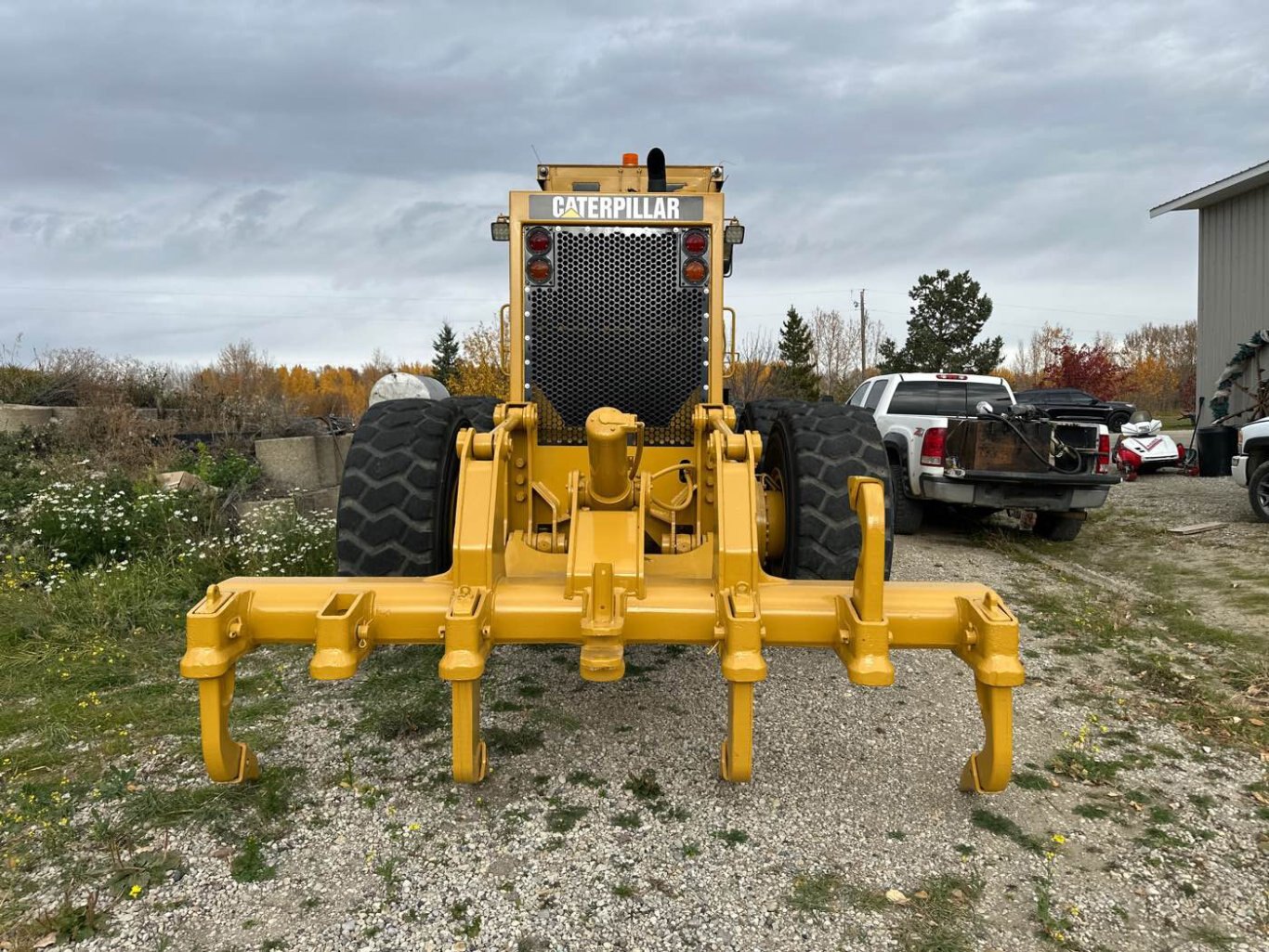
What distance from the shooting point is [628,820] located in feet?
10.3

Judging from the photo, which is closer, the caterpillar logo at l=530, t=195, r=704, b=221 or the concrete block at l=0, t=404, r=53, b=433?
the caterpillar logo at l=530, t=195, r=704, b=221

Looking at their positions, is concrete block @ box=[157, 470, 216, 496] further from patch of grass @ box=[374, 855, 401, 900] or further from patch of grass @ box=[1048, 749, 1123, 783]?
patch of grass @ box=[1048, 749, 1123, 783]

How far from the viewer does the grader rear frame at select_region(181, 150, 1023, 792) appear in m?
2.84

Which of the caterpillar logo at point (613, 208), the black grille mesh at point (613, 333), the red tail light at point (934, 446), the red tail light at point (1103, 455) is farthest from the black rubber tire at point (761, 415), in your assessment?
the red tail light at point (1103, 455)

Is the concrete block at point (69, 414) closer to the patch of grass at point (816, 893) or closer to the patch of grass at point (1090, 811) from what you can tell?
the patch of grass at point (816, 893)

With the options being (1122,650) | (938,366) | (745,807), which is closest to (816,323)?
(938,366)

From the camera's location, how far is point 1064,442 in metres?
8.40

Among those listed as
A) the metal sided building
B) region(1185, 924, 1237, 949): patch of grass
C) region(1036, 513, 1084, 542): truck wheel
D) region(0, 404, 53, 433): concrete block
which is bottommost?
region(1185, 924, 1237, 949): patch of grass

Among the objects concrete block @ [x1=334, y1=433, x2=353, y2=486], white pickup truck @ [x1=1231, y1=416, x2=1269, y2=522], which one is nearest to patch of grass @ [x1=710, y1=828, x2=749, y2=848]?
concrete block @ [x1=334, y1=433, x2=353, y2=486]

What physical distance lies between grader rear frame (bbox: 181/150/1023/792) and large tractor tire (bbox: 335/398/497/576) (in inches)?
0.4

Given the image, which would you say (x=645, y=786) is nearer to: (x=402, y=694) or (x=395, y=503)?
(x=402, y=694)

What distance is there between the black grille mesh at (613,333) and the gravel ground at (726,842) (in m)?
1.61

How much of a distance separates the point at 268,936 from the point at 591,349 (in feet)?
9.58

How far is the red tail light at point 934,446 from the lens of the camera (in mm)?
8742
